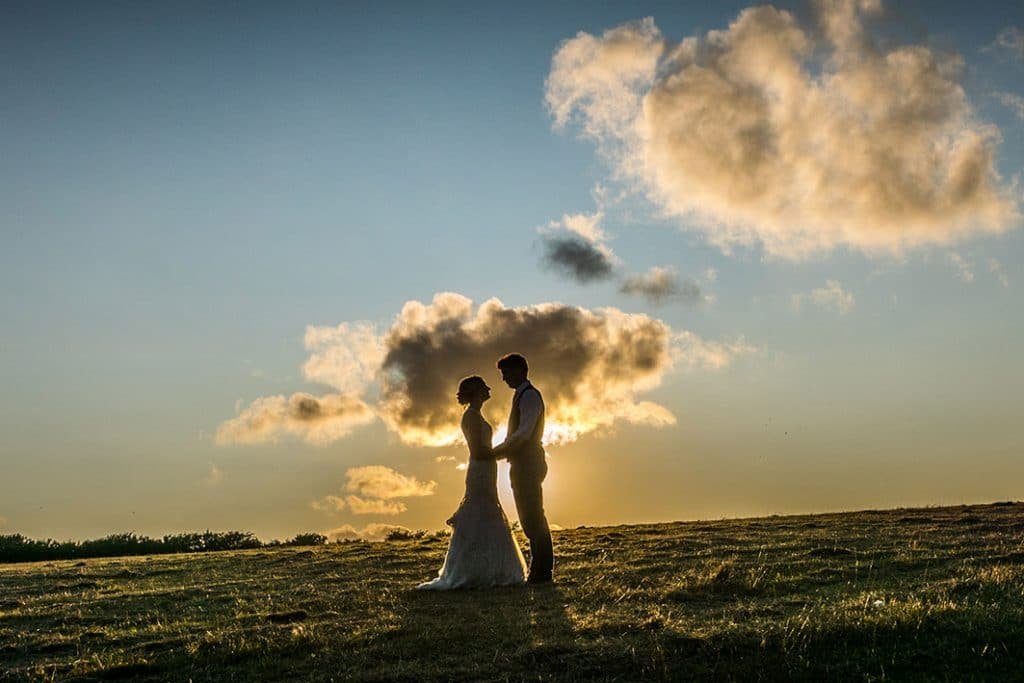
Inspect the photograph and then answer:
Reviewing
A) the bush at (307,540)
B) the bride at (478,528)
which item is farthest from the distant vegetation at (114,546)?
the bride at (478,528)

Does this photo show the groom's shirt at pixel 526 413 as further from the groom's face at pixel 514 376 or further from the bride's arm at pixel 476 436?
the bride's arm at pixel 476 436

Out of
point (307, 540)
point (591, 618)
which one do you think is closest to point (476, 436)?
Result: point (591, 618)

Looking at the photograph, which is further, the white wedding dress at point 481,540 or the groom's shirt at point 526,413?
the groom's shirt at point 526,413

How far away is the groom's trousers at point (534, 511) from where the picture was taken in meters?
16.2

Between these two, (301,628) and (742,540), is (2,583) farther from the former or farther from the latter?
(742,540)

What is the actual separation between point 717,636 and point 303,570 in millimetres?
14953

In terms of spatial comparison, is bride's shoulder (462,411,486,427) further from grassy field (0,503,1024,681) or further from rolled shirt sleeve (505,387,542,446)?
grassy field (0,503,1024,681)

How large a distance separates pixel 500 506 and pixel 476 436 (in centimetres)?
134

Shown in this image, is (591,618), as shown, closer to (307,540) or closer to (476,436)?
(476,436)

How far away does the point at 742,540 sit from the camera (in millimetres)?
22938

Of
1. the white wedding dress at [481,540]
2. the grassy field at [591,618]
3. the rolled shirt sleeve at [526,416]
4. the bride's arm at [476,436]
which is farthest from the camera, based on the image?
the bride's arm at [476,436]

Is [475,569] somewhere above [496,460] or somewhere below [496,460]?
below

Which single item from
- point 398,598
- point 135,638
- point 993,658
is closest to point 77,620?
point 135,638

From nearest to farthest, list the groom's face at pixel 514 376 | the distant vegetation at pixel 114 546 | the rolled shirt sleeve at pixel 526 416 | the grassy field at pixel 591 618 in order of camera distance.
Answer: the grassy field at pixel 591 618
the rolled shirt sleeve at pixel 526 416
the groom's face at pixel 514 376
the distant vegetation at pixel 114 546
